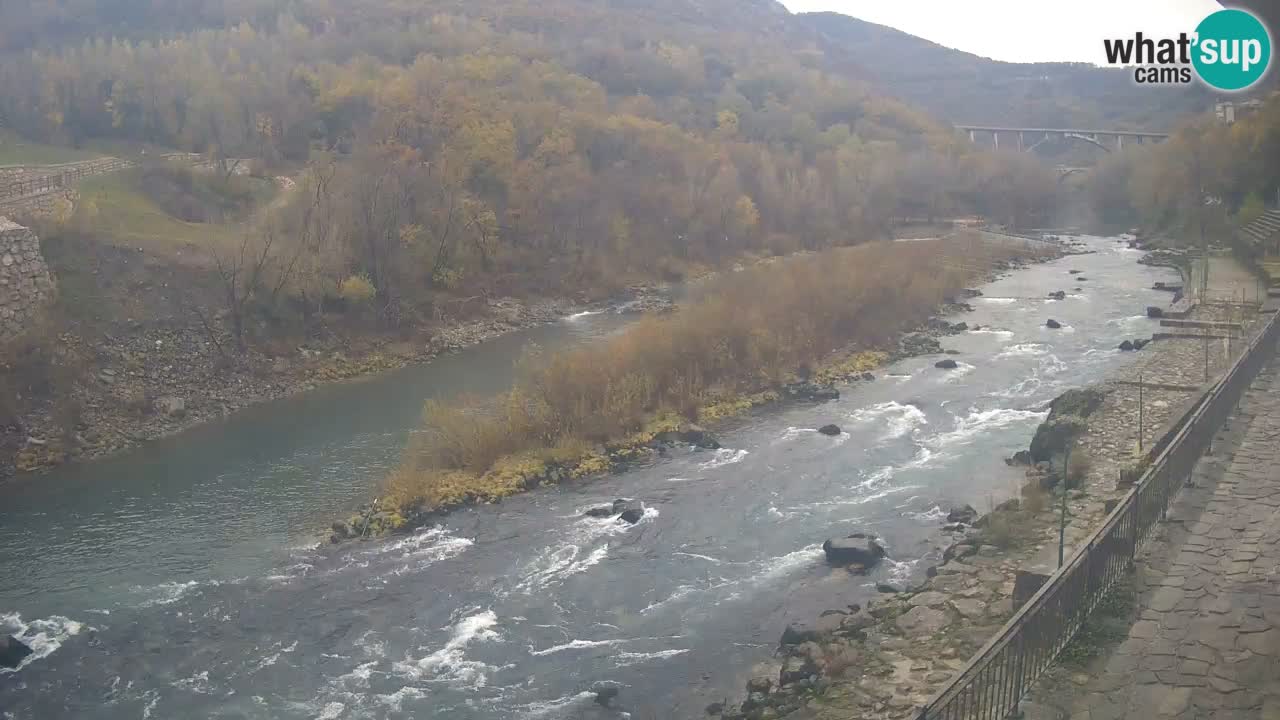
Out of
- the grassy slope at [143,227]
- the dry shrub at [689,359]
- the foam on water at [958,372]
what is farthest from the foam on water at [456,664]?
the grassy slope at [143,227]

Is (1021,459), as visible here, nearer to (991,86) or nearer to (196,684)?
(196,684)

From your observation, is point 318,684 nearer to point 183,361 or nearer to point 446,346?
point 183,361

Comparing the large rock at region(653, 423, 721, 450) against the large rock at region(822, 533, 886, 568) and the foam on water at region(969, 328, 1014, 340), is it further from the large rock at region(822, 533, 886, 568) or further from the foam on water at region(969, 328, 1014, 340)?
the foam on water at region(969, 328, 1014, 340)

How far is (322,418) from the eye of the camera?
25281 millimetres

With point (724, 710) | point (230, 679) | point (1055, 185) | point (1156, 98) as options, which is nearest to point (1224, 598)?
point (724, 710)

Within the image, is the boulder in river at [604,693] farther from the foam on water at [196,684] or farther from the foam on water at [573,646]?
the foam on water at [196,684]

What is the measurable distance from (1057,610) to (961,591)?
4.84 m

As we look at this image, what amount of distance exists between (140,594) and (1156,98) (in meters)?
115

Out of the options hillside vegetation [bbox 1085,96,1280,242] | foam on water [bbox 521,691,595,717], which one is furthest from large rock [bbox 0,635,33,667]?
hillside vegetation [bbox 1085,96,1280,242]

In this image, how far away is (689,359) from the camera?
978 inches

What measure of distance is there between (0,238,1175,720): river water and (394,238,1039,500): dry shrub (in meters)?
1.64

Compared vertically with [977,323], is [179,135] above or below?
above

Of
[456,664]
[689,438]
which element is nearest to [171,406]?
[689,438]

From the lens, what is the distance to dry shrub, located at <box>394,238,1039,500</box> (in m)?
20.8
